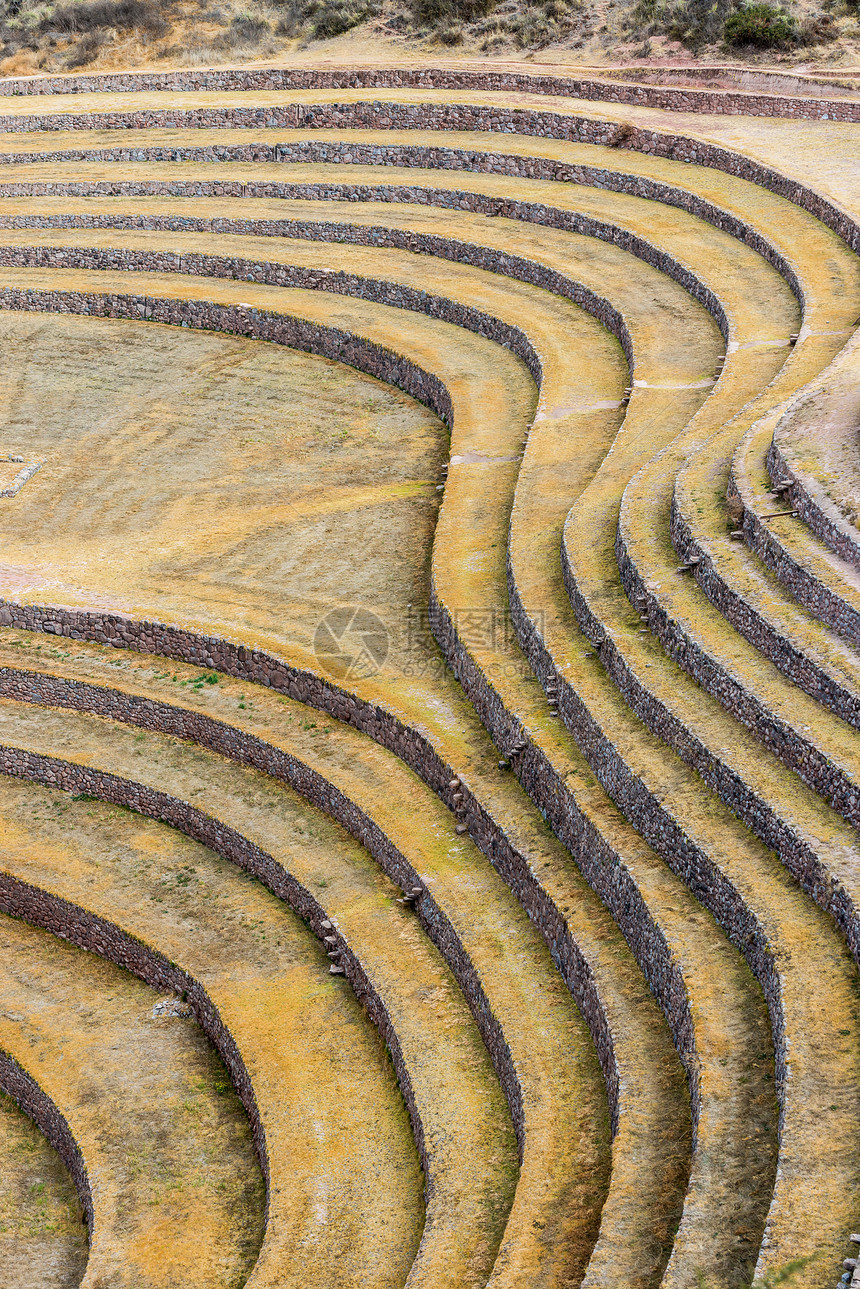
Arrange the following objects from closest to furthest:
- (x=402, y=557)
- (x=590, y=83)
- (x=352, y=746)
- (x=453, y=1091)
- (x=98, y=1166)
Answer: (x=453, y=1091) < (x=98, y=1166) < (x=352, y=746) < (x=402, y=557) < (x=590, y=83)

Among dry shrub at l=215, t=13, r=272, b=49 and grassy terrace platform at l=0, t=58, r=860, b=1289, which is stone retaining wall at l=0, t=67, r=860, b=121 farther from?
dry shrub at l=215, t=13, r=272, b=49

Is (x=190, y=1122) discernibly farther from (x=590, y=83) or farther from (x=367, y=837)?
(x=590, y=83)

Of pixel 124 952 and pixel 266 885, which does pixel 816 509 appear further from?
pixel 124 952

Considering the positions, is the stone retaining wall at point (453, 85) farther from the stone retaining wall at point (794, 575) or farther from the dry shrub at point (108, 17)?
the stone retaining wall at point (794, 575)

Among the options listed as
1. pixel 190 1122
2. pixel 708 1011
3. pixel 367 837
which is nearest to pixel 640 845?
pixel 708 1011

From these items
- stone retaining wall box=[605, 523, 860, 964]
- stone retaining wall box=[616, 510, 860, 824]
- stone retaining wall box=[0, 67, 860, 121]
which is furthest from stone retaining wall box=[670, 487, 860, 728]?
stone retaining wall box=[0, 67, 860, 121]

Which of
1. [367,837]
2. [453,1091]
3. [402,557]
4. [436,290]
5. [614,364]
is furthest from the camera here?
[436,290]

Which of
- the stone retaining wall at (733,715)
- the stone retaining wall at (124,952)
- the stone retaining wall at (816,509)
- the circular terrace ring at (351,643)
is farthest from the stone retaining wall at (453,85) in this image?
the stone retaining wall at (124,952)
